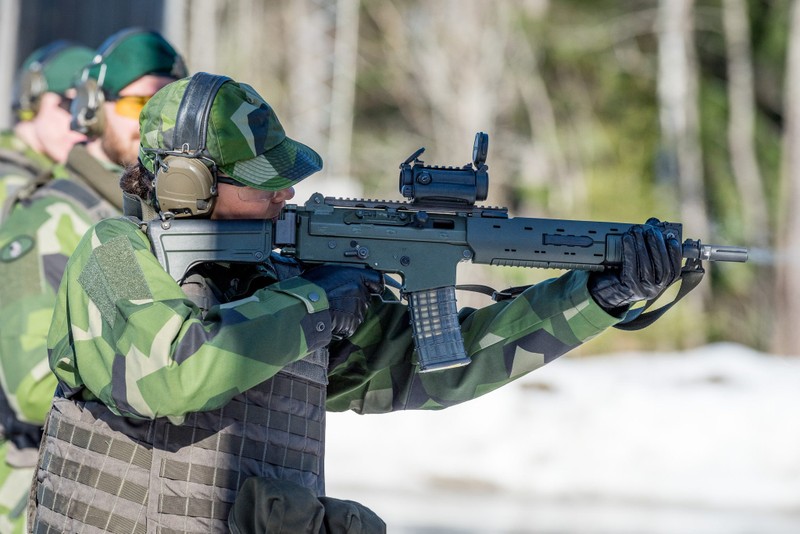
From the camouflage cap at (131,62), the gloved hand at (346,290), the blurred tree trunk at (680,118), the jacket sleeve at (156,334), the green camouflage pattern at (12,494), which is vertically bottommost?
the green camouflage pattern at (12,494)

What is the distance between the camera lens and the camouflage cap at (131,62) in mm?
4387

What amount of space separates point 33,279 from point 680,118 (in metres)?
17.9

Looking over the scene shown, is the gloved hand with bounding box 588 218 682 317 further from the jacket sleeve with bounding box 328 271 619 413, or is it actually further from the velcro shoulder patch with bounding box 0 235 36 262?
the velcro shoulder patch with bounding box 0 235 36 262

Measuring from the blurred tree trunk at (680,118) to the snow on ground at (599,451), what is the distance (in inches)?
383

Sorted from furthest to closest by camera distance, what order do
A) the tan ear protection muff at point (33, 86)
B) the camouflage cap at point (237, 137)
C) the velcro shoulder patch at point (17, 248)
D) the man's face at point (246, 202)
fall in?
the tan ear protection muff at point (33, 86)
the velcro shoulder patch at point (17, 248)
the man's face at point (246, 202)
the camouflage cap at point (237, 137)

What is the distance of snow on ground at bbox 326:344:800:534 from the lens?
916 centimetres

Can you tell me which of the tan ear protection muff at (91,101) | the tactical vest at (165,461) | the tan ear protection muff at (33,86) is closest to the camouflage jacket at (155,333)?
→ the tactical vest at (165,461)

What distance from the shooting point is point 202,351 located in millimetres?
2744

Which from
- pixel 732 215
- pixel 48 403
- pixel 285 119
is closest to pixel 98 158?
pixel 48 403

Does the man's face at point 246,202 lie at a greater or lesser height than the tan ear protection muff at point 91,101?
lesser

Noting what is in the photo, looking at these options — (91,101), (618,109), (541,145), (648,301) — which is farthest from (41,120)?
(541,145)

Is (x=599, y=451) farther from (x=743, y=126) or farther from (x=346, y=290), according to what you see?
(x=743, y=126)

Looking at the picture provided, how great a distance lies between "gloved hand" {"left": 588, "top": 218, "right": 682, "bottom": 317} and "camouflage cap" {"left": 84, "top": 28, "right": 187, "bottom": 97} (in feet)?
6.21

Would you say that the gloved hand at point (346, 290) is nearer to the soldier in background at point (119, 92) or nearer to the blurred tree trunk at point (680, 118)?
the soldier in background at point (119, 92)
